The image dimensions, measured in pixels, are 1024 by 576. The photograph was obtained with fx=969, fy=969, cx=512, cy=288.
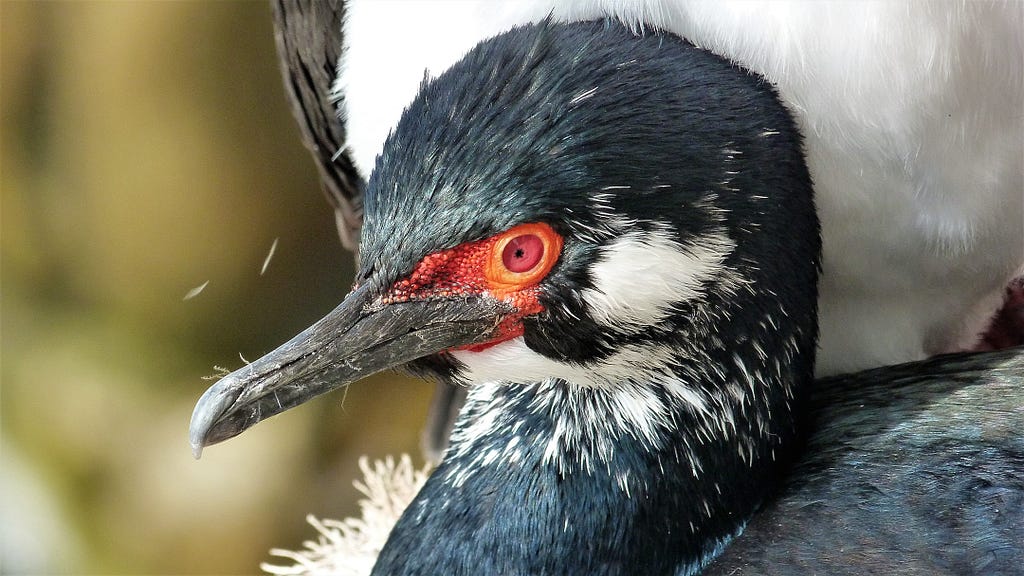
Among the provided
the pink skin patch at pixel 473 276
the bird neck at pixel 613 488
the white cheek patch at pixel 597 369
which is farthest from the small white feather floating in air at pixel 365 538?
the pink skin patch at pixel 473 276

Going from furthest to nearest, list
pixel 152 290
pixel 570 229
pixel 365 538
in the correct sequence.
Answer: pixel 152 290 → pixel 365 538 → pixel 570 229

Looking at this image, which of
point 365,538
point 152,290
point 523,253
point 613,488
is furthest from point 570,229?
point 152,290

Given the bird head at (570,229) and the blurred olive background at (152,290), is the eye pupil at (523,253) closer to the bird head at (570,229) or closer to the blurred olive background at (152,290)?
the bird head at (570,229)

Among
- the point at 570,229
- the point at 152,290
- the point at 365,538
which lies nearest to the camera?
the point at 570,229

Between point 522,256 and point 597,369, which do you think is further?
point 597,369

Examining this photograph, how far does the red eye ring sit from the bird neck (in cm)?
22

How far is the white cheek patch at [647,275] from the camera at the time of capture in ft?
3.27

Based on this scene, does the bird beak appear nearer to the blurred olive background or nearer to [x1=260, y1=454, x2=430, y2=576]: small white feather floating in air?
[x1=260, y1=454, x2=430, y2=576]: small white feather floating in air

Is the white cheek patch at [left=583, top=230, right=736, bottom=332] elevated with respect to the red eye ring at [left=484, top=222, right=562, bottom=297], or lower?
lower

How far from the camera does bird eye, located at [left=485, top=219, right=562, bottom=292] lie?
991mm

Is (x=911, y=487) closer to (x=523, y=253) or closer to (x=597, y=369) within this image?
(x=597, y=369)

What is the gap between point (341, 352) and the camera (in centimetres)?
105

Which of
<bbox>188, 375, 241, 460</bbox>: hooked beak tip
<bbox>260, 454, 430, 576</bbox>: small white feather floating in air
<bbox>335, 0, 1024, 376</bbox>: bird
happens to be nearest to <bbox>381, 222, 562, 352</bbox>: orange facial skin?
<bbox>188, 375, 241, 460</bbox>: hooked beak tip

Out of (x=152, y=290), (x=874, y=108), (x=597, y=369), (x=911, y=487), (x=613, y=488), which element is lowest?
(x=911, y=487)
